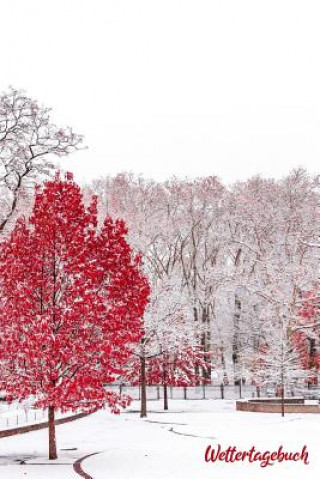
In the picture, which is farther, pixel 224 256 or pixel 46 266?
pixel 224 256

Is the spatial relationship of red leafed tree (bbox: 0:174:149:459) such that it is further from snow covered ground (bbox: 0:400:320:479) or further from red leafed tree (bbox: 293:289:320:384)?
red leafed tree (bbox: 293:289:320:384)

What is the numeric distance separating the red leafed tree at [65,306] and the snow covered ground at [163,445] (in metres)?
1.64

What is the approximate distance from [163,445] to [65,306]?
21.7ft

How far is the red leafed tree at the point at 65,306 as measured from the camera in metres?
16.4

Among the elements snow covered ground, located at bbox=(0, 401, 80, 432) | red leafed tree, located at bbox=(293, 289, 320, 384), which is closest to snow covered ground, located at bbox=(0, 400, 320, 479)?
snow covered ground, located at bbox=(0, 401, 80, 432)

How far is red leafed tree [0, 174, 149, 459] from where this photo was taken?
16422 mm

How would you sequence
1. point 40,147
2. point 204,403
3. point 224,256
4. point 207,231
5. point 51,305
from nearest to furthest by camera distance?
1. point 51,305
2. point 40,147
3. point 204,403
4. point 207,231
5. point 224,256

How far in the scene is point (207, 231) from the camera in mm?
50594

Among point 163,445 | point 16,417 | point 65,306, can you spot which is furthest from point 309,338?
point 65,306

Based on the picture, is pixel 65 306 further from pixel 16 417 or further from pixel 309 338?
pixel 309 338

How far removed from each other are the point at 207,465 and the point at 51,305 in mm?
5728

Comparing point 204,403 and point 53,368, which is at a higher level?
point 53,368

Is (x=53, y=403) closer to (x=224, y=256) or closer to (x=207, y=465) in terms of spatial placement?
(x=207, y=465)

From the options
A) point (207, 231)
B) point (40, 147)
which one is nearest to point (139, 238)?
point (207, 231)
